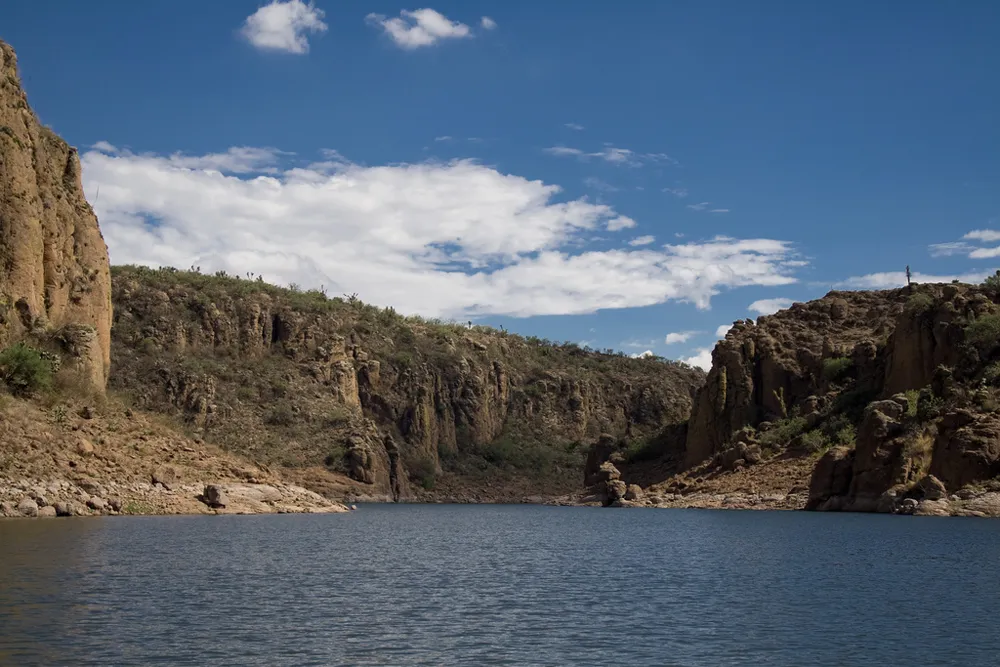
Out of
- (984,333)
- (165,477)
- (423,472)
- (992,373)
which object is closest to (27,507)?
(165,477)

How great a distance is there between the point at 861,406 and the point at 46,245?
63508 millimetres

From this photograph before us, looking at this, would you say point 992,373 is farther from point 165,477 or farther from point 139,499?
point 139,499

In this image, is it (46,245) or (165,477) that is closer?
(165,477)

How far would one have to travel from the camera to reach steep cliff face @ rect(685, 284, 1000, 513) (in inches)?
2557

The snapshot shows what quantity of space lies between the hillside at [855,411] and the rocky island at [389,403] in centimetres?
21

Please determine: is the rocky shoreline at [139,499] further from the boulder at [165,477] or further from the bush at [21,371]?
the bush at [21,371]

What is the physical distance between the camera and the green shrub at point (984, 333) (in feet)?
251

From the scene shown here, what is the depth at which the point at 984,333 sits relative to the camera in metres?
77.3

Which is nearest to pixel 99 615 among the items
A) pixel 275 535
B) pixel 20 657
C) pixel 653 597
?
pixel 20 657

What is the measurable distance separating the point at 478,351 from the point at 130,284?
221 ft

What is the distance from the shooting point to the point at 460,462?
16500 cm

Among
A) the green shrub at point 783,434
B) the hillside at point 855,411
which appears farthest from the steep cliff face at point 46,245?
the green shrub at point 783,434

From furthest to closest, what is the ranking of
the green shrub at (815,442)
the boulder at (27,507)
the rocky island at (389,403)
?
the green shrub at (815,442) → the rocky island at (389,403) → the boulder at (27,507)

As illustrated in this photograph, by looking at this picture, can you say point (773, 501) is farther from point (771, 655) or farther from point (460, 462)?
point (460, 462)
